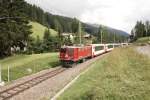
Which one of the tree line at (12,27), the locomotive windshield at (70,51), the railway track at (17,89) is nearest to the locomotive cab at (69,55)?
the locomotive windshield at (70,51)

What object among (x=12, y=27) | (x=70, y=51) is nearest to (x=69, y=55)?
(x=70, y=51)

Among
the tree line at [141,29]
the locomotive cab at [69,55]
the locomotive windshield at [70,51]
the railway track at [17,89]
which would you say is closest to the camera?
the railway track at [17,89]

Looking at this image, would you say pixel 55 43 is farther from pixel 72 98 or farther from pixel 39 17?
pixel 39 17

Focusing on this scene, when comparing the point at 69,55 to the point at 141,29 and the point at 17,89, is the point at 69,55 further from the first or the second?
the point at 141,29

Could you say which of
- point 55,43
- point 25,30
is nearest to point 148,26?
point 55,43

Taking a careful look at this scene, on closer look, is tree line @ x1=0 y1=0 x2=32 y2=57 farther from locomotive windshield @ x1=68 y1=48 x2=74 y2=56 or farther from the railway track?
the railway track

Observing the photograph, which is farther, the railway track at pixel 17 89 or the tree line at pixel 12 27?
the tree line at pixel 12 27

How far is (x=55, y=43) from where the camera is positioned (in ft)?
274

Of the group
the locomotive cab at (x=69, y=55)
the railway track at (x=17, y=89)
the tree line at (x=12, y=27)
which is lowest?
the railway track at (x=17, y=89)

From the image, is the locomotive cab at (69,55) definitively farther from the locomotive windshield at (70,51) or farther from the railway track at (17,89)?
the railway track at (17,89)

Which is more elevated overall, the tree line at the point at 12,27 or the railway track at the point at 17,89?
the tree line at the point at 12,27

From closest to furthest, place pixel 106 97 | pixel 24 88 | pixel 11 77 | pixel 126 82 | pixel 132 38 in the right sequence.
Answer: pixel 106 97, pixel 126 82, pixel 24 88, pixel 11 77, pixel 132 38

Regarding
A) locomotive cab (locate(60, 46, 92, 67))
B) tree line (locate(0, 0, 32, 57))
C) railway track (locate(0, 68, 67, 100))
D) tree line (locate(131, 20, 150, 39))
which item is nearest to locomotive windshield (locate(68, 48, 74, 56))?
locomotive cab (locate(60, 46, 92, 67))

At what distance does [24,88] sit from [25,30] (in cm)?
3475
